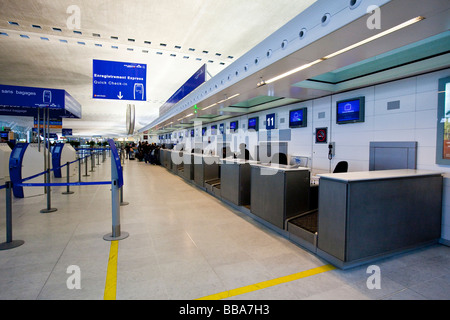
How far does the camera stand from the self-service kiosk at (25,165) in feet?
19.9

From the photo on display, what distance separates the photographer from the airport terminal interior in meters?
2.54

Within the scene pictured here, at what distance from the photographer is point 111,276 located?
104 inches

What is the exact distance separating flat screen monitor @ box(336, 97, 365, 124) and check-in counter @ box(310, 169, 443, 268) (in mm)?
1994

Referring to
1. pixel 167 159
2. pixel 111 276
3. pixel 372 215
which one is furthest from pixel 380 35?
pixel 167 159

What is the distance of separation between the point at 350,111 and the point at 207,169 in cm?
435

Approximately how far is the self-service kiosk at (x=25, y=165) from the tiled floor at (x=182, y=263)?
176 centimetres

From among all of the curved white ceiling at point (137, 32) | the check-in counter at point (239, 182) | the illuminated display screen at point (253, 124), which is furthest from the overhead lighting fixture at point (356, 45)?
the illuminated display screen at point (253, 124)

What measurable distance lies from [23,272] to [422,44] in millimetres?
6472

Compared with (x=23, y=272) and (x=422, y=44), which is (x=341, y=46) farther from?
(x=23, y=272)

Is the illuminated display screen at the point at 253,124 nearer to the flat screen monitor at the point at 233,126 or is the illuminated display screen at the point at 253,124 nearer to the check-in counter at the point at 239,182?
the flat screen monitor at the point at 233,126

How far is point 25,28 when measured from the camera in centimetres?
511

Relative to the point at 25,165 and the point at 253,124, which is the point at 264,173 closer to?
the point at 253,124

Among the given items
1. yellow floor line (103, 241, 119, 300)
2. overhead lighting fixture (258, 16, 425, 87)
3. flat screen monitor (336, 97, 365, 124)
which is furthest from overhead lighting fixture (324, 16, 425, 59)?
yellow floor line (103, 241, 119, 300)
